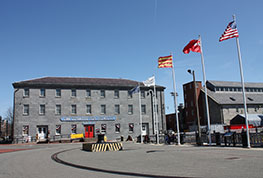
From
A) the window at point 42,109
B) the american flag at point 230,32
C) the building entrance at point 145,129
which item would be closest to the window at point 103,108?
the building entrance at point 145,129

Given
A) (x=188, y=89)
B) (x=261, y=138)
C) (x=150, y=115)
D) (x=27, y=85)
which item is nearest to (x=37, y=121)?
(x=27, y=85)

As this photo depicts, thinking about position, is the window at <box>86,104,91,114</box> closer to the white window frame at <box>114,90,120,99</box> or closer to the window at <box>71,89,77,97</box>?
the window at <box>71,89,77,97</box>

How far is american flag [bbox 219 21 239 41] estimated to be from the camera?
61.3 feet

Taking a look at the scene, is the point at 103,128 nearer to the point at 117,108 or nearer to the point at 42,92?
the point at 117,108

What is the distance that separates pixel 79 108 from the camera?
45250 mm

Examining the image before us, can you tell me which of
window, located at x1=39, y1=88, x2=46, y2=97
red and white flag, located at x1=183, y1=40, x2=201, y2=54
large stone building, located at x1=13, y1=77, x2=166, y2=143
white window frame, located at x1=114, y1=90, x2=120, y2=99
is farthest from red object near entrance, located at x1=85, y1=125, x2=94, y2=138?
red and white flag, located at x1=183, y1=40, x2=201, y2=54

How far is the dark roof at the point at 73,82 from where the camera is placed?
43.2m

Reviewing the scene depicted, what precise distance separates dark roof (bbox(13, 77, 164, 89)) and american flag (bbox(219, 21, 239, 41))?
30829 millimetres

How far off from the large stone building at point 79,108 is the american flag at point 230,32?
76.7 ft

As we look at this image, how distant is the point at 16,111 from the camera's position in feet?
136

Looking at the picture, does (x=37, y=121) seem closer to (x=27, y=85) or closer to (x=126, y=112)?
(x=27, y=85)

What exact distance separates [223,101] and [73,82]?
1321 inches

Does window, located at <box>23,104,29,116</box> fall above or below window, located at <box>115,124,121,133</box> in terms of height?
above

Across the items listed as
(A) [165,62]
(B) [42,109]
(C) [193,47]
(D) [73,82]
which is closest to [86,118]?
(D) [73,82]
